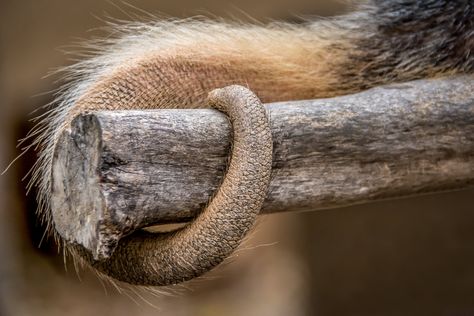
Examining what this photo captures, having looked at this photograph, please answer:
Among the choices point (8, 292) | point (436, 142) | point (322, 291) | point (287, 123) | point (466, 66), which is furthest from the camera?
point (322, 291)

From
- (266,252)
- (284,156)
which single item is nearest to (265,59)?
(284,156)

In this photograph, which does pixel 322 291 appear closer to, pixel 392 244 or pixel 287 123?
pixel 392 244

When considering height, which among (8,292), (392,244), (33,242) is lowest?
(8,292)

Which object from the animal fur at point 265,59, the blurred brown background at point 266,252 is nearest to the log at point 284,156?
the animal fur at point 265,59

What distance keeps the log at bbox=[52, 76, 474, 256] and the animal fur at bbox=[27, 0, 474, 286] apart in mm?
99

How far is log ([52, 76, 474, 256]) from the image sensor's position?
36.9 inches

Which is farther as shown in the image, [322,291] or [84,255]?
[322,291]

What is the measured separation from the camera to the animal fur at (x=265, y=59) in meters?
1.11

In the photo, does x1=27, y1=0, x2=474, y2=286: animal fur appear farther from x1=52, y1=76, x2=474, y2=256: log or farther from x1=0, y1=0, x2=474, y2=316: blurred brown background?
x1=0, y1=0, x2=474, y2=316: blurred brown background

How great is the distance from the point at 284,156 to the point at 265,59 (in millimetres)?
267

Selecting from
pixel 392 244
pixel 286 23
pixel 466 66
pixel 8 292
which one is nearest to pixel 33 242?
pixel 8 292

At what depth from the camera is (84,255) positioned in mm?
987

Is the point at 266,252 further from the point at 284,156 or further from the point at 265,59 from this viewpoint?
the point at 284,156

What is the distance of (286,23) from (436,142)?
36 centimetres
